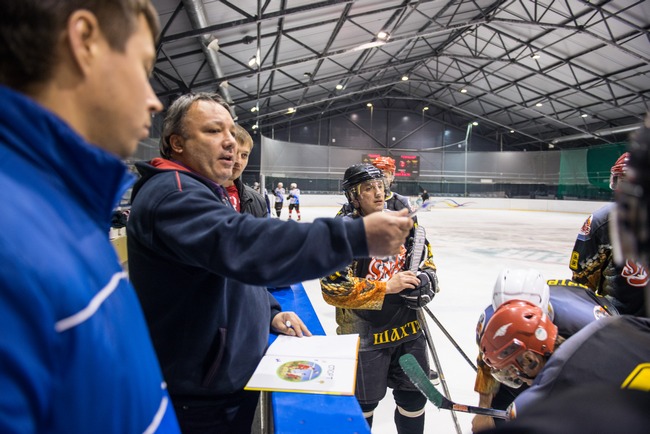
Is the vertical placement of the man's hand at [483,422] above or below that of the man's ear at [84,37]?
below

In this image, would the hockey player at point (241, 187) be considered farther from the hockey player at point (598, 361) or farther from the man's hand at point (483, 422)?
the hockey player at point (598, 361)

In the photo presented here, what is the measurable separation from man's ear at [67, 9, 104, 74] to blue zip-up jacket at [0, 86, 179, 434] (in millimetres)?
87

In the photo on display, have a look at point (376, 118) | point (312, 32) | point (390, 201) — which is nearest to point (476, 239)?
point (390, 201)

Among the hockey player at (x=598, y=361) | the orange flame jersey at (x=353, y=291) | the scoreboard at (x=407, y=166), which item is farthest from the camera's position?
the scoreboard at (x=407, y=166)

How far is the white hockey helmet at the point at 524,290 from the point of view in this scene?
4.64 feet

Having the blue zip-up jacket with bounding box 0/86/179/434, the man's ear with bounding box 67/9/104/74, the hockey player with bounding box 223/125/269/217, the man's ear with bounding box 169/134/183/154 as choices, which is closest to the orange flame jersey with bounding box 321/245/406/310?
the man's ear with bounding box 169/134/183/154

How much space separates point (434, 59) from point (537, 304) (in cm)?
2039

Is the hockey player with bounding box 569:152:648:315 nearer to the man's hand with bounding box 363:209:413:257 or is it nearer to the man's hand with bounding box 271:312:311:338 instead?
the man's hand with bounding box 271:312:311:338

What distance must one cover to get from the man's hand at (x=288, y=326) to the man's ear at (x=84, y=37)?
125 cm

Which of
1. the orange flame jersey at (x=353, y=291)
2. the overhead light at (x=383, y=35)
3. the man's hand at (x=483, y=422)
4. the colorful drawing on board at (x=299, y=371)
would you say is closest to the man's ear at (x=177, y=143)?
the colorful drawing on board at (x=299, y=371)

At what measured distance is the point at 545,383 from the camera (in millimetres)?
813

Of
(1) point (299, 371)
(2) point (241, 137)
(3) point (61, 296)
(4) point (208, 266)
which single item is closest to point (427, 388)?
(1) point (299, 371)

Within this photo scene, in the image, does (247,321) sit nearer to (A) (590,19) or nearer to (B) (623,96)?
(A) (590,19)

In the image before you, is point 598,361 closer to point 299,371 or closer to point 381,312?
point 299,371
